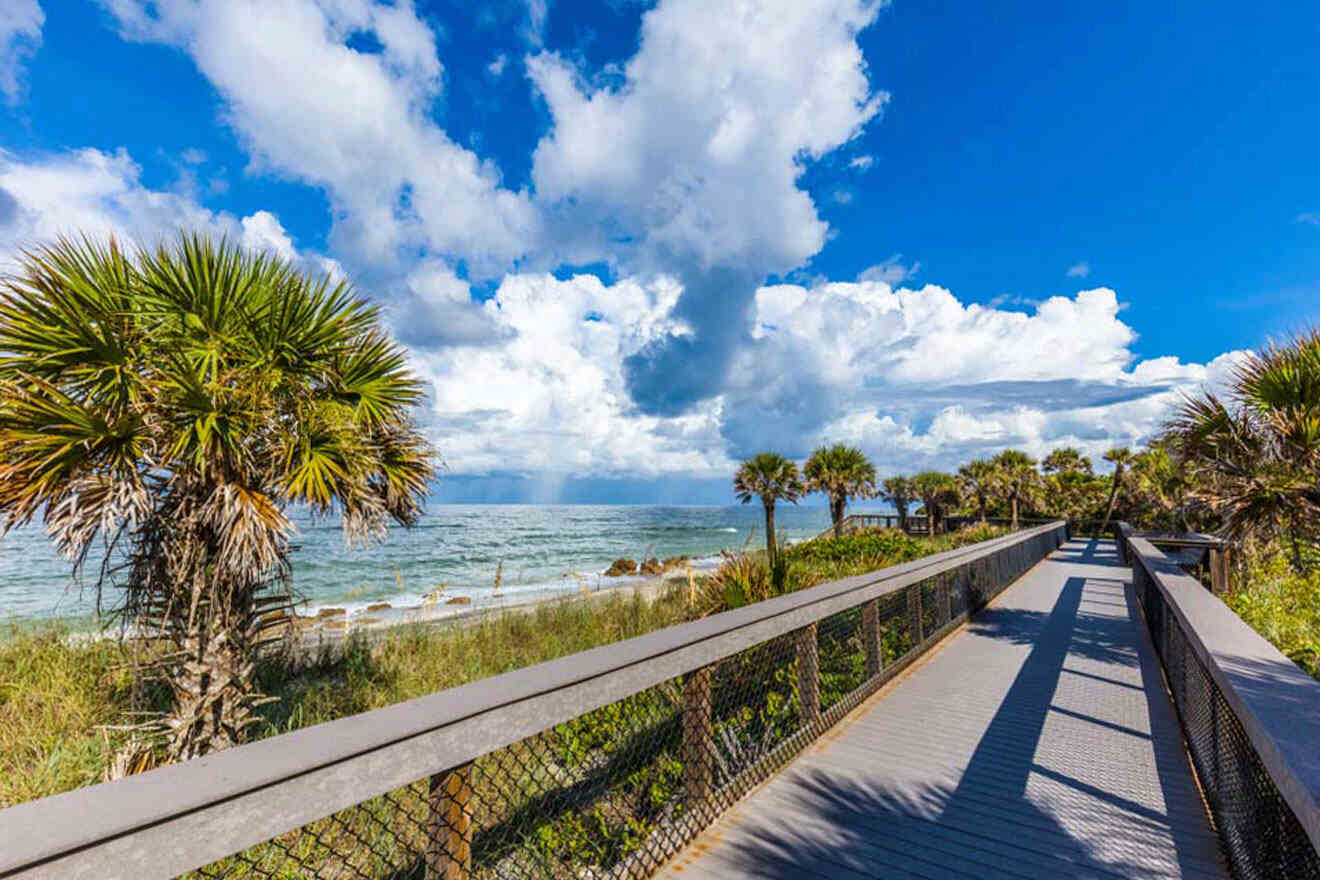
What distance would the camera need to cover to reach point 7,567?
27.5m

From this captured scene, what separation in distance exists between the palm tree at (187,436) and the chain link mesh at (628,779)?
5.90 feet

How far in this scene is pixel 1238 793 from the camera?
2.68 m

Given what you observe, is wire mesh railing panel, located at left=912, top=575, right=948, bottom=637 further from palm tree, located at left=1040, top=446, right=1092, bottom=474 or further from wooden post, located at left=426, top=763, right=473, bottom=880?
palm tree, located at left=1040, top=446, right=1092, bottom=474

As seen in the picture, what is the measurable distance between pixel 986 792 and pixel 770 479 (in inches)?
898

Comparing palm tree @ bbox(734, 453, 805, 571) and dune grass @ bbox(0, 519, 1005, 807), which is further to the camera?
palm tree @ bbox(734, 453, 805, 571)

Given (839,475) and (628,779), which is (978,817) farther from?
(839,475)

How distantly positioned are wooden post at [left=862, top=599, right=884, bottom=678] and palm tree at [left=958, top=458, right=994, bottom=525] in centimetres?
3137

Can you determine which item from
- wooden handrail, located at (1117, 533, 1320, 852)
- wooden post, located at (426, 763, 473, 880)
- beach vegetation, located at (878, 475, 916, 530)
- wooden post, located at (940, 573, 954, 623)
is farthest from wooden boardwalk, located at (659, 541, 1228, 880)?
beach vegetation, located at (878, 475, 916, 530)

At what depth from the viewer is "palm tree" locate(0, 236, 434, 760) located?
431cm

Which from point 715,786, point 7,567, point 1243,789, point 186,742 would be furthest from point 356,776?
point 7,567

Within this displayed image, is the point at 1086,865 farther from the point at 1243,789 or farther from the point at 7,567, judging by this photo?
the point at 7,567

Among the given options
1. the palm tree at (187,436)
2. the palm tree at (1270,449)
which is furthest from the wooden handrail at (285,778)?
the palm tree at (1270,449)

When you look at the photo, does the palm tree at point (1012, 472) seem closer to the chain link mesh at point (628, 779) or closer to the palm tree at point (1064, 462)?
the palm tree at point (1064, 462)

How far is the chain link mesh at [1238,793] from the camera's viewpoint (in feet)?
6.88
